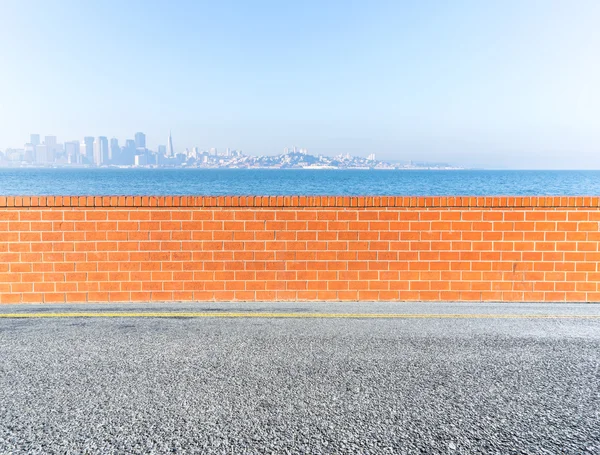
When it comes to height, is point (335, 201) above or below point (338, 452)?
above

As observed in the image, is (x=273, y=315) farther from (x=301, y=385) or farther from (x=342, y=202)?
(x=301, y=385)

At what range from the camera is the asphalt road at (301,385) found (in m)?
3.79

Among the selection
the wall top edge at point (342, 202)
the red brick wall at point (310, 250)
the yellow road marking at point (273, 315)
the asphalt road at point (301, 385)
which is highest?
the wall top edge at point (342, 202)

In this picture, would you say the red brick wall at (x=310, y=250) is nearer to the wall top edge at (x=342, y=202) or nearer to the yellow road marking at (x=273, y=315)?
the wall top edge at (x=342, y=202)

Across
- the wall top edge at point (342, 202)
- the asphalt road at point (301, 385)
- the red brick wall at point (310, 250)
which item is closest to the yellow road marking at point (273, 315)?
the asphalt road at point (301, 385)

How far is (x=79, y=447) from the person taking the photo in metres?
3.66

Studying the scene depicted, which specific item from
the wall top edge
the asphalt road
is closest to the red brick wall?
the wall top edge

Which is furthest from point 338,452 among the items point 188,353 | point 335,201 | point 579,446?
point 335,201

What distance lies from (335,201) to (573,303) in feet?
12.1

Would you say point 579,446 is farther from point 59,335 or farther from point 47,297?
point 47,297

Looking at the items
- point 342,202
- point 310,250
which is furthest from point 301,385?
point 342,202

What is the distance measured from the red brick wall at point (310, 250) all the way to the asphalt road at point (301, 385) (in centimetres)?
124

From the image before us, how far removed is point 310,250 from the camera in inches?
338

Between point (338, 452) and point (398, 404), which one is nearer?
point (338, 452)
